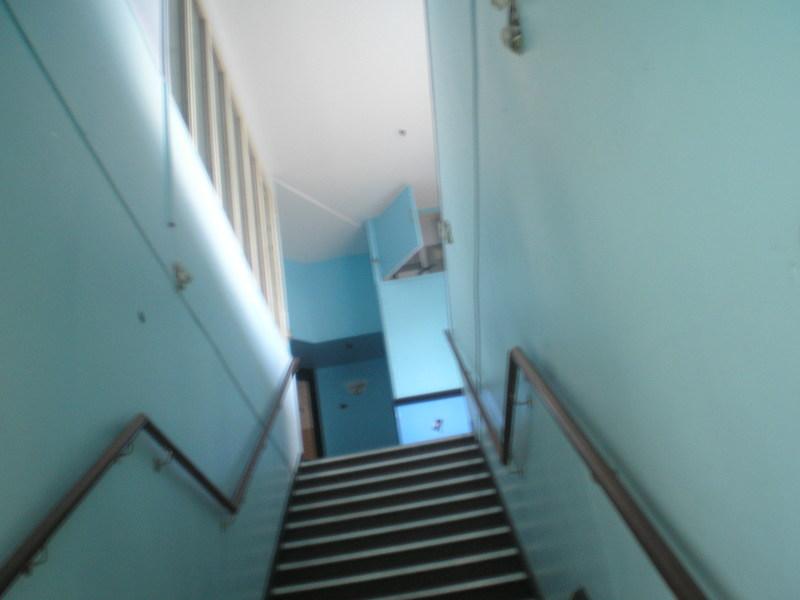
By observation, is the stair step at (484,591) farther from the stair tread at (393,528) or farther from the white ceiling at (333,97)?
the white ceiling at (333,97)

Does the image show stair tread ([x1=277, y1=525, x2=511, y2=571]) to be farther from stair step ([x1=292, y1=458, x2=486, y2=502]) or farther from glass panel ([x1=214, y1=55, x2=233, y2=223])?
glass panel ([x1=214, y1=55, x2=233, y2=223])

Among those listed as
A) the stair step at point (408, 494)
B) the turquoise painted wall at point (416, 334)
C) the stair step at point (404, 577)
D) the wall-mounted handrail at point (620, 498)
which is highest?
the wall-mounted handrail at point (620, 498)

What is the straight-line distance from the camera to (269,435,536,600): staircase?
3.66m

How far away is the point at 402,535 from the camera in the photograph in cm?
409

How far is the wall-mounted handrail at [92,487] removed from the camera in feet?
4.76

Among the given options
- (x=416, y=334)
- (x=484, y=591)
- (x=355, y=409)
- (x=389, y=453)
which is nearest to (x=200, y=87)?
(x=389, y=453)

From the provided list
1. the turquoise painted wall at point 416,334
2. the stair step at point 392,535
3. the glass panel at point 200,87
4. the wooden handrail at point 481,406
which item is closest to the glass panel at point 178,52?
the glass panel at point 200,87

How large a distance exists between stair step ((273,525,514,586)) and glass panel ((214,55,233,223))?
9.42 feet

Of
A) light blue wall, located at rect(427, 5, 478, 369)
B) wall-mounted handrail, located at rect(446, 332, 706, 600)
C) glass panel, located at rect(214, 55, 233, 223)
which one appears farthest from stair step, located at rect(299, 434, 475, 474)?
wall-mounted handrail, located at rect(446, 332, 706, 600)

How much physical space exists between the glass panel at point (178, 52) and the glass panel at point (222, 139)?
27.6 inches

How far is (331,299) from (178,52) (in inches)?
Result: 246

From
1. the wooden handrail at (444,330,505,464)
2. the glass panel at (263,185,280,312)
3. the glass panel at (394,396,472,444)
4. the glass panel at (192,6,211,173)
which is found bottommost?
the glass panel at (394,396,472,444)

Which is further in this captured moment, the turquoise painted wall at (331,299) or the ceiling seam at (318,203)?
the turquoise painted wall at (331,299)

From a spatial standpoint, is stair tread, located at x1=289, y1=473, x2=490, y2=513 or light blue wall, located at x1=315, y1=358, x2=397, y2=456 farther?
light blue wall, located at x1=315, y1=358, x2=397, y2=456
